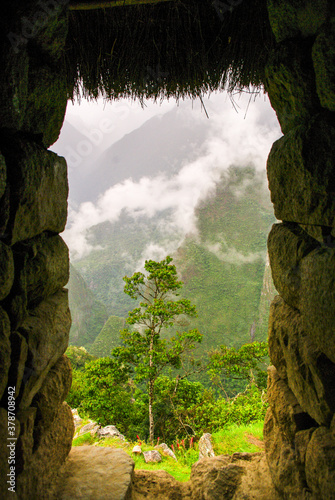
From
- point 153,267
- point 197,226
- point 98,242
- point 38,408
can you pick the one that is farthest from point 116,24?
point 98,242

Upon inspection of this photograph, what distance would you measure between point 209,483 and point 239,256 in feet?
186

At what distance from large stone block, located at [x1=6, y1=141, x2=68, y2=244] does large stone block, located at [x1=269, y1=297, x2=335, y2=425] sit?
162 centimetres

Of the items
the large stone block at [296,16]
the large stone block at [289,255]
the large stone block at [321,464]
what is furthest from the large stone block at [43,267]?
the large stone block at [296,16]

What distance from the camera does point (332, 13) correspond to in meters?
1.21

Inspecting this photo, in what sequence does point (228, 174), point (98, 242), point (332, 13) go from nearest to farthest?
1. point (332, 13)
2. point (228, 174)
3. point (98, 242)

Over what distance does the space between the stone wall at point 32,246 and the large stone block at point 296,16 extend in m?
1.27

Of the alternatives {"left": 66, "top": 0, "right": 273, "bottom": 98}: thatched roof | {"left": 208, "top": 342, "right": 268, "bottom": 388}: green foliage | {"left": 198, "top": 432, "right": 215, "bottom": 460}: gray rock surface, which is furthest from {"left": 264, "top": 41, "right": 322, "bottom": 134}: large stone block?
{"left": 208, "top": 342, "right": 268, "bottom": 388}: green foliage

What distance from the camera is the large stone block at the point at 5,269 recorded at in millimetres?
1265

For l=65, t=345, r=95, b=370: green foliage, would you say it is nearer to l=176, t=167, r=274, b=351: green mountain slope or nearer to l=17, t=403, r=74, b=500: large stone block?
l=176, t=167, r=274, b=351: green mountain slope

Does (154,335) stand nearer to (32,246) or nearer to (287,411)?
(287,411)

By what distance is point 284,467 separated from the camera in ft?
5.13

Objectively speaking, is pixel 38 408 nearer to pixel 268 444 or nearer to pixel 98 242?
pixel 268 444

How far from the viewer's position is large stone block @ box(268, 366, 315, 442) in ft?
5.16

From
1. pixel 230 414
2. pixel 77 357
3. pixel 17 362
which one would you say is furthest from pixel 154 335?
pixel 77 357
